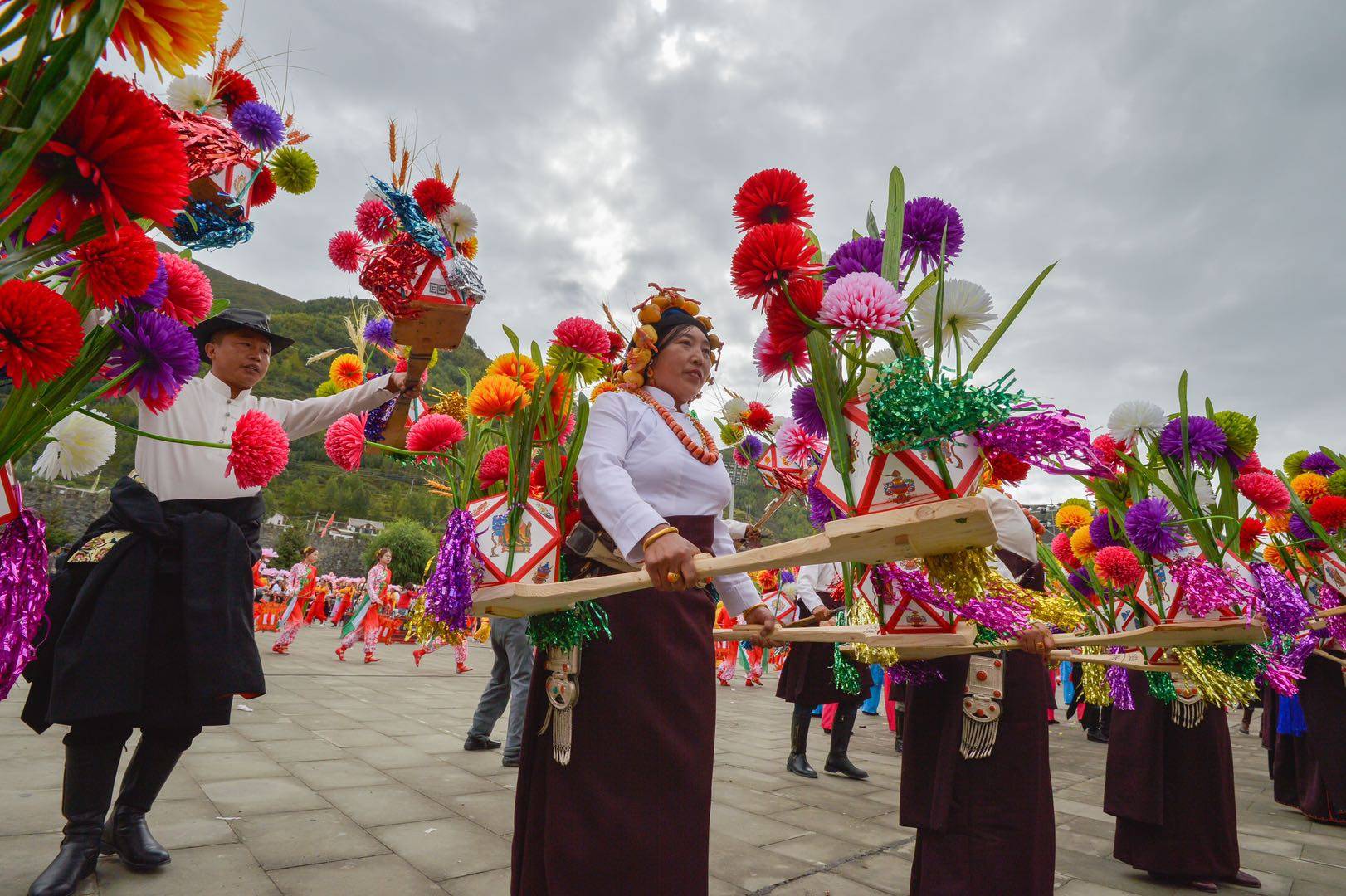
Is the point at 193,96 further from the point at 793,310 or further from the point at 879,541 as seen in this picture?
the point at 879,541

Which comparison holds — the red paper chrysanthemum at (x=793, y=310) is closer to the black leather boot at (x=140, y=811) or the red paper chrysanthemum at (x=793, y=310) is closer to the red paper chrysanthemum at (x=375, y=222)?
the red paper chrysanthemum at (x=375, y=222)

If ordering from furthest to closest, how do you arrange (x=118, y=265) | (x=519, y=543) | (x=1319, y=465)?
(x=1319, y=465)
(x=519, y=543)
(x=118, y=265)

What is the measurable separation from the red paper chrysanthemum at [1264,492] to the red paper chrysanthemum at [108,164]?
4.49 metres

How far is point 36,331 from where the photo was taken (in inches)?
→ 39.2

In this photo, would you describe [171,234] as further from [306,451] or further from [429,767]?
[306,451]

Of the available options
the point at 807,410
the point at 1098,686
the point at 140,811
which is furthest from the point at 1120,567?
the point at 140,811

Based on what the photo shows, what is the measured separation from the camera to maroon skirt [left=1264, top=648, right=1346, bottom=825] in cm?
486

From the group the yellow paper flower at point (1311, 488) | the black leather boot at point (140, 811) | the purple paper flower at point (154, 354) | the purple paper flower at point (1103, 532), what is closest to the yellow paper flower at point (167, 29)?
the purple paper flower at point (154, 354)

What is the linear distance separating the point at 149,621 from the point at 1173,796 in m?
4.35

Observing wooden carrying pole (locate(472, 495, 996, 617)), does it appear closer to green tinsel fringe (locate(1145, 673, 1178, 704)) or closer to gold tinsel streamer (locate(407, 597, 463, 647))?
gold tinsel streamer (locate(407, 597, 463, 647))

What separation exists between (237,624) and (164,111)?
1750mm

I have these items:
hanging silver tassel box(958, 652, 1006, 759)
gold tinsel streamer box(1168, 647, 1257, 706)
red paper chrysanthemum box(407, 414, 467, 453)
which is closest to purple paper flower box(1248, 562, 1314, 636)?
gold tinsel streamer box(1168, 647, 1257, 706)

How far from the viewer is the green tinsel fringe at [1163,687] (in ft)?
11.4

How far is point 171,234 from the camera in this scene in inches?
61.6
